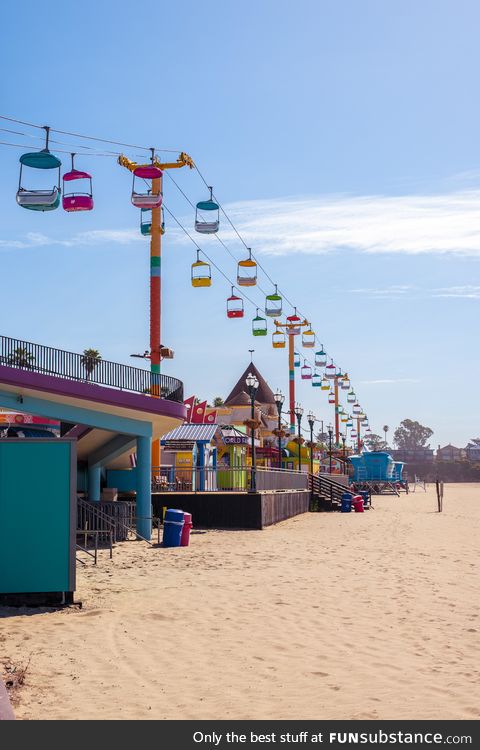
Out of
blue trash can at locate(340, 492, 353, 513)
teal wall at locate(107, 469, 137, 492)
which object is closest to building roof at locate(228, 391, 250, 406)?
blue trash can at locate(340, 492, 353, 513)

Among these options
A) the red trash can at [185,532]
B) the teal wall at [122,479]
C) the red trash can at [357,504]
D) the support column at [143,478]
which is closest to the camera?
the red trash can at [185,532]

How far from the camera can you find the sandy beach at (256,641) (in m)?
7.26

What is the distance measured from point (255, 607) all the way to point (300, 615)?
0.90 meters

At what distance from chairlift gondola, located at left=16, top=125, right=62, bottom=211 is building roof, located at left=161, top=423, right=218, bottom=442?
2176 centimetres

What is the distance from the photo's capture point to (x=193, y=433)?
40.3m

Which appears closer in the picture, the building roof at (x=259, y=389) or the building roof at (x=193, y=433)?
the building roof at (x=193, y=433)

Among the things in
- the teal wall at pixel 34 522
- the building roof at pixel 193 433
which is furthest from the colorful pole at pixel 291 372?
the teal wall at pixel 34 522

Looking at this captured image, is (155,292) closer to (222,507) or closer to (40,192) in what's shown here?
(222,507)

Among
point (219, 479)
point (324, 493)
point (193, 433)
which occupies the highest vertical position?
point (193, 433)

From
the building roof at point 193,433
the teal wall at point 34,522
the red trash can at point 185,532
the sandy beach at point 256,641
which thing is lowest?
the sandy beach at point 256,641

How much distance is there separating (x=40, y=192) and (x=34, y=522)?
854 centimetres

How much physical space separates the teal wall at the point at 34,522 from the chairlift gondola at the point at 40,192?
7.35 m

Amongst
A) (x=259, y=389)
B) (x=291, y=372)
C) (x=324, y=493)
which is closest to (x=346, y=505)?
(x=324, y=493)

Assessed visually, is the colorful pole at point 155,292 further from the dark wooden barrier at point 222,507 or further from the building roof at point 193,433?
the building roof at point 193,433
